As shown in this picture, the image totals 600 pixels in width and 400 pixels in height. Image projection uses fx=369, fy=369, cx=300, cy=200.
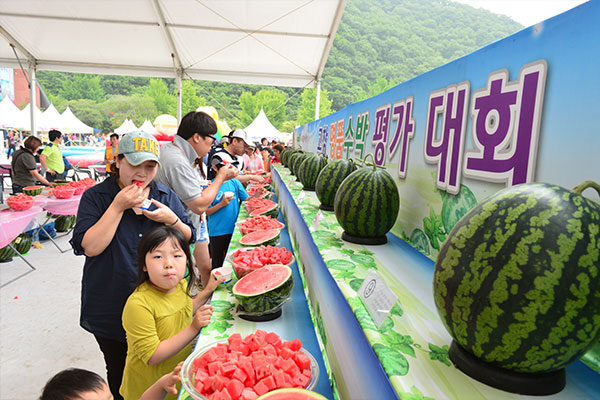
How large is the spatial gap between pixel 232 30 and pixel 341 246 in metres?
11.0

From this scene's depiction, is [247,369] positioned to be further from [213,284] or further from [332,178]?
[332,178]

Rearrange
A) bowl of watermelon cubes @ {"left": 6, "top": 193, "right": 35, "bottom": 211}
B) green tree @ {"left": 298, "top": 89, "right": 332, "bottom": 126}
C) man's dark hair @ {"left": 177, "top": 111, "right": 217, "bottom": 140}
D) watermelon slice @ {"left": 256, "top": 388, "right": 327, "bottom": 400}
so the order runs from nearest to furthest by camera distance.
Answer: watermelon slice @ {"left": 256, "top": 388, "right": 327, "bottom": 400}
man's dark hair @ {"left": 177, "top": 111, "right": 217, "bottom": 140}
bowl of watermelon cubes @ {"left": 6, "top": 193, "right": 35, "bottom": 211}
green tree @ {"left": 298, "top": 89, "right": 332, "bottom": 126}

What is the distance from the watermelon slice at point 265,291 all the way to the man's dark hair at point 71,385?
0.70 meters

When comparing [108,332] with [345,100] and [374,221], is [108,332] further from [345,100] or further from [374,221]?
[345,100]

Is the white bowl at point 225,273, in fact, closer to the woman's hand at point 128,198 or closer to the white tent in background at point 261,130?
the woman's hand at point 128,198

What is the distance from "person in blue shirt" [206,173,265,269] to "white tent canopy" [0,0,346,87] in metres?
7.43

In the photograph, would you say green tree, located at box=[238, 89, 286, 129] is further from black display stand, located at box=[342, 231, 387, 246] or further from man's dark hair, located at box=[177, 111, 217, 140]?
black display stand, located at box=[342, 231, 387, 246]

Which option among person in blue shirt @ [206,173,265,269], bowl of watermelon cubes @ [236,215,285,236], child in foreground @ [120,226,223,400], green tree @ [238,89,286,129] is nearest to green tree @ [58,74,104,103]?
green tree @ [238,89,286,129]

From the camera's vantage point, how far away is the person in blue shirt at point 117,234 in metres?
1.99

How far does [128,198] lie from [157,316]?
2.02 ft

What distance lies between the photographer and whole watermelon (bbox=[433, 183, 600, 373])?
26.1 inches

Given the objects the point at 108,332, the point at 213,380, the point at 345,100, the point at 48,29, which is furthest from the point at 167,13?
the point at 345,100

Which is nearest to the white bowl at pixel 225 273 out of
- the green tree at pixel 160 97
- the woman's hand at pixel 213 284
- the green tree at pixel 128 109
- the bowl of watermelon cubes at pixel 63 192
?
the woman's hand at pixel 213 284

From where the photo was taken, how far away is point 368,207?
66.3 inches
